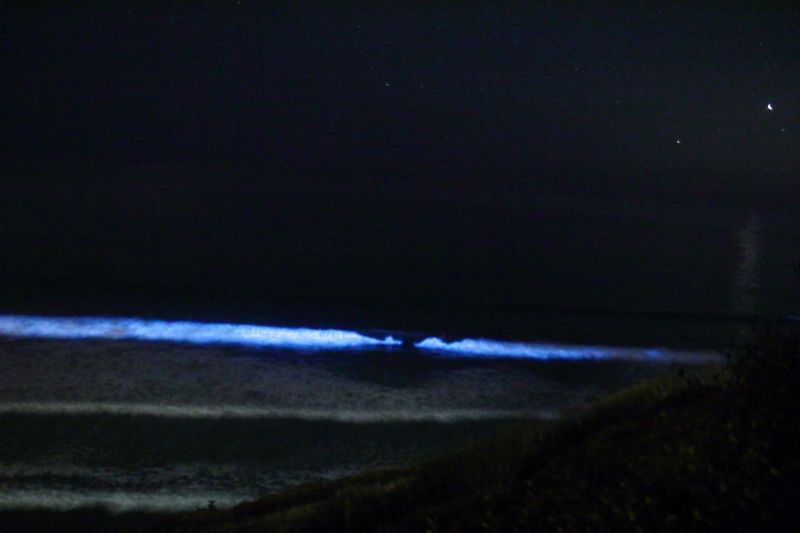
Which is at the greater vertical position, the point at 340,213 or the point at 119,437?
the point at 340,213

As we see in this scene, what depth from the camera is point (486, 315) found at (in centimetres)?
1353

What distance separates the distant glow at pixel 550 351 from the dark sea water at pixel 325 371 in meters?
0.05

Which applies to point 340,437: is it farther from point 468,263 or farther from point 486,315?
point 468,263

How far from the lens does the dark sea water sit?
6.43 m

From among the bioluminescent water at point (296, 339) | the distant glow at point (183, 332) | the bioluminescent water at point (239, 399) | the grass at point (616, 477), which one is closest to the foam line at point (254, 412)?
the bioluminescent water at point (239, 399)

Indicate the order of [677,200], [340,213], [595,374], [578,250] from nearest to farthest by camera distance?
[595,374], [578,250], [340,213], [677,200]

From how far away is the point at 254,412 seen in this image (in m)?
7.79

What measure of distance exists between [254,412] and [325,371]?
181 cm

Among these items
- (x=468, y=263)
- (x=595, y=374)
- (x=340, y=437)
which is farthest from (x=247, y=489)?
(x=468, y=263)

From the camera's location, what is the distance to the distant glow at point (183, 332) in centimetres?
1098

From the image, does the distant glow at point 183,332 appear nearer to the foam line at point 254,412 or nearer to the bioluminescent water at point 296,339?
the bioluminescent water at point 296,339

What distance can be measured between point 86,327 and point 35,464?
566cm

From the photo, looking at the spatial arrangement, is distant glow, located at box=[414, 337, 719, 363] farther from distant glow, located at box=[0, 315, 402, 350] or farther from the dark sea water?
distant glow, located at box=[0, 315, 402, 350]

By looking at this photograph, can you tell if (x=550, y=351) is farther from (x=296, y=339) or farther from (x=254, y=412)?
(x=254, y=412)
